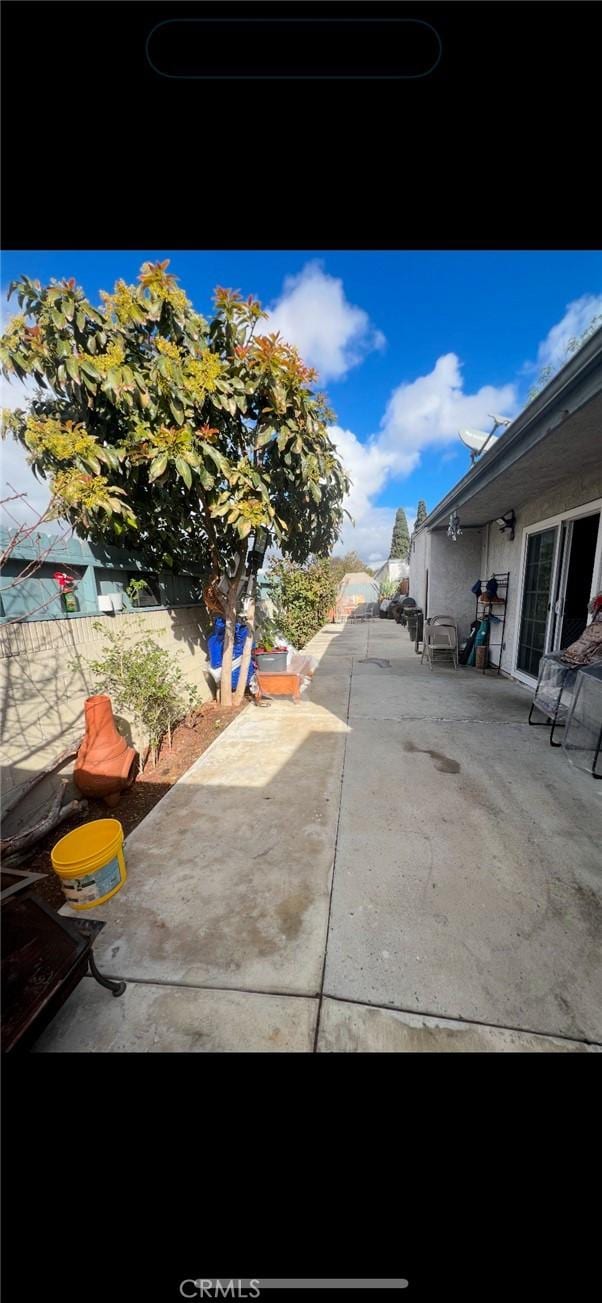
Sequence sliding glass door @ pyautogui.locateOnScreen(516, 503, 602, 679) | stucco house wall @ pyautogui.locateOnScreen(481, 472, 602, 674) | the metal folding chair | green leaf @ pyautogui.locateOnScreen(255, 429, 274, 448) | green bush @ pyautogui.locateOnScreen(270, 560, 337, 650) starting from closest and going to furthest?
green leaf @ pyautogui.locateOnScreen(255, 429, 274, 448) → stucco house wall @ pyautogui.locateOnScreen(481, 472, 602, 674) → sliding glass door @ pyautogui.locateOnScreen(516, 503, 602, 679) → the metal folding chair → green bush @ pyautogui.locateOnScreen(270, 560, 337, 650)

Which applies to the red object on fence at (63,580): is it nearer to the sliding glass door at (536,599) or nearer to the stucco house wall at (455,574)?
the sliding glass door at (536,599)

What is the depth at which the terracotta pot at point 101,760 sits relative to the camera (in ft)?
8.80

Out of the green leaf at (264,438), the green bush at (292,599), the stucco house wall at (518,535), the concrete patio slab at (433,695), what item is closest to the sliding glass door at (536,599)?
→ the stucco house wall at (518,535)

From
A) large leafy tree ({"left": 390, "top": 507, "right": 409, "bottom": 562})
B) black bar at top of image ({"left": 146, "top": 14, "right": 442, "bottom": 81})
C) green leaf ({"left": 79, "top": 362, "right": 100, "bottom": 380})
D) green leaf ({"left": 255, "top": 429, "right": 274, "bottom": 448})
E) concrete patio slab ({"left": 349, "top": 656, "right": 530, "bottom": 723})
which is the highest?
large leafy tree ({"left": 390, "top": 507, "right": 409, "bottom": 562})

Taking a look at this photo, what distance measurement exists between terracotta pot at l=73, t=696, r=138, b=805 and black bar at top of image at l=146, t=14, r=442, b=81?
9.09 feet

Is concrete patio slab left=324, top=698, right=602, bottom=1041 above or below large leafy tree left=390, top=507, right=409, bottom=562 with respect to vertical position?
below

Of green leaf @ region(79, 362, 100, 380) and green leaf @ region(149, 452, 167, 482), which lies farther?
green leaf @ region(149, 452, 167, 482)

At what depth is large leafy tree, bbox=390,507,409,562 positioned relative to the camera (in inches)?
1390

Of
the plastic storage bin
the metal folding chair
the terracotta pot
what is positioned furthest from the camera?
the metal folding chair

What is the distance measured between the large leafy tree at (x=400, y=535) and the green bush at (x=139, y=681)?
109ft

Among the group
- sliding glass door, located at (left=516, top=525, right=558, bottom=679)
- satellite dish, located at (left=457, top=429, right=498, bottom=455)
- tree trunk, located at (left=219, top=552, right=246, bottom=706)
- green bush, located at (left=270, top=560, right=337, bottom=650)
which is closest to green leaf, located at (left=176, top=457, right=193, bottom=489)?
tree trunk, located at (left=219, top=552, right=246, bottom=706)

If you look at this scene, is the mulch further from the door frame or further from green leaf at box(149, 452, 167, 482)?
the door frame

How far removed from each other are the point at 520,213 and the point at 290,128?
42cm
